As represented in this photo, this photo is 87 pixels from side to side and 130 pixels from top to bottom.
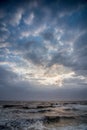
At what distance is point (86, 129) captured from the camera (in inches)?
447

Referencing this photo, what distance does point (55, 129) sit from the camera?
454 inches

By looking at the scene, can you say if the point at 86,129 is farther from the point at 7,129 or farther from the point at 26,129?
the point at 7,129

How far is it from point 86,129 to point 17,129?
18.3 feet

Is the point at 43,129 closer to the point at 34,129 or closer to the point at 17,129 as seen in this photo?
the point at 34,129

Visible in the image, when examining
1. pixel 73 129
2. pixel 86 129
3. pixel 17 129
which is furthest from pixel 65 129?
pixel 17 129

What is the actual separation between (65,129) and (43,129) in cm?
177

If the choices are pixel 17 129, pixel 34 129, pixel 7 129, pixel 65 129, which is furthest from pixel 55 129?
pixel 7 129

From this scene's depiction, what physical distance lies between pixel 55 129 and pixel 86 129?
7.99 ft

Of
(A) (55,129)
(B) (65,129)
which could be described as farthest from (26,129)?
(B) (65,129)

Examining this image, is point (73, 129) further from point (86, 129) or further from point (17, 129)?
point (17, 129)

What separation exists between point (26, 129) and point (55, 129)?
7.79ft

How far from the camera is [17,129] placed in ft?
39.0

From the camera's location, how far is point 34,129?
1186 centimetres

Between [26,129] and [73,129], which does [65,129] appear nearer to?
[73,129]
